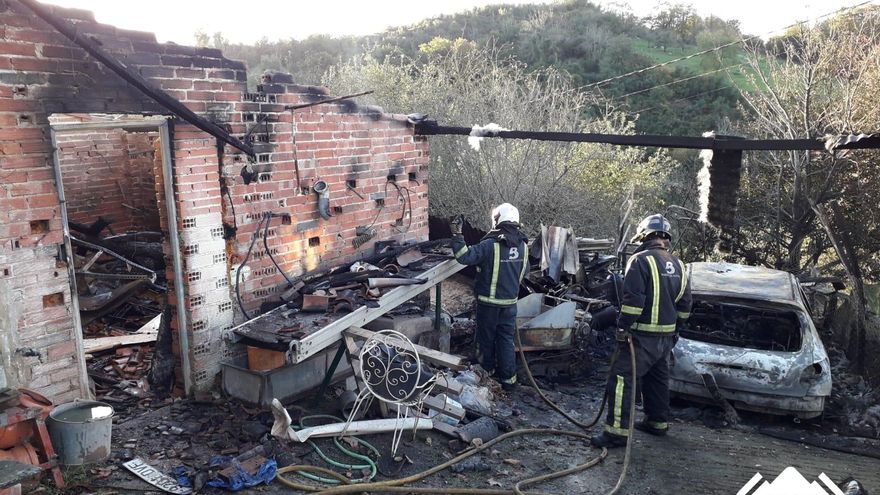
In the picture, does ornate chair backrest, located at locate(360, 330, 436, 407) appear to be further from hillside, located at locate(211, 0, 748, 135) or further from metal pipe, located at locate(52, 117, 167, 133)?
hillside, located at locate(211, 0, 748, 135)

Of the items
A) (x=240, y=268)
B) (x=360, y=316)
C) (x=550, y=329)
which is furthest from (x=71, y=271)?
(x=550, y=329)

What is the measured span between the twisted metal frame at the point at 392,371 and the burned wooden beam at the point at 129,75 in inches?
92.6

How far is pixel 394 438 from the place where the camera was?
5.48m

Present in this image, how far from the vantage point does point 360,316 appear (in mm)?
6051

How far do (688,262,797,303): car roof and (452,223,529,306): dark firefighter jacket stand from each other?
2.04 m

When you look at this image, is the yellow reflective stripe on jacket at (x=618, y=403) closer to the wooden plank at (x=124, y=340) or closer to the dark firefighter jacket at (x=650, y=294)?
the dark firefighter jacket at (x=650, y=294)

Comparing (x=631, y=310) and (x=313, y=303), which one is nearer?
(x=631, y=310)

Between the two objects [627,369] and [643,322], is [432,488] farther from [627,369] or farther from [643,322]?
[643,322]

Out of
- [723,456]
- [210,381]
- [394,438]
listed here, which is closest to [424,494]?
[394,438]

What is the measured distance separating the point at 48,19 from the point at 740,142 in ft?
22.3

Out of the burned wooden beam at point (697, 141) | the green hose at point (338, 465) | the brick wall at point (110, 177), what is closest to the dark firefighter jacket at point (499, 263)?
the burned wooden beam at point (697, 141)

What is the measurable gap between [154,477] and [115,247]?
18.3 ft

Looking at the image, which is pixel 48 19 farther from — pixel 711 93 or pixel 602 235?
pixel 711 93

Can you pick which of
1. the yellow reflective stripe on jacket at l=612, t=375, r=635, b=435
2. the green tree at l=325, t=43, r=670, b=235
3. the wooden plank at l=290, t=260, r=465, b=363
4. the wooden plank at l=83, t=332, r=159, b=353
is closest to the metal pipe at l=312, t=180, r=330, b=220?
the wooden plank at l=290, t=260, r=465, b=363
